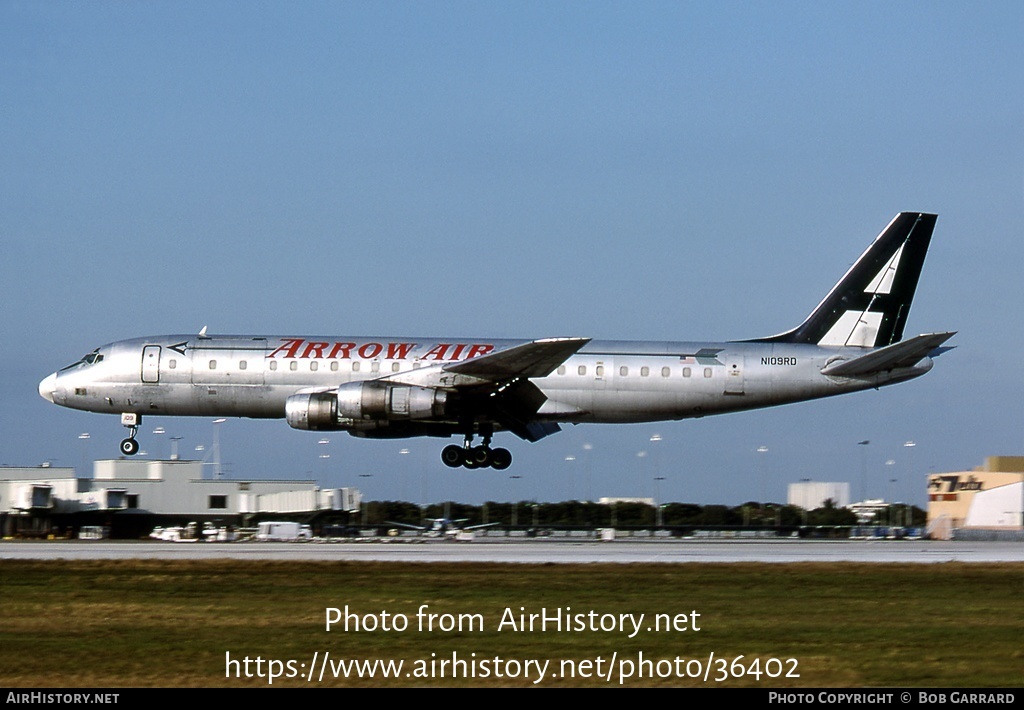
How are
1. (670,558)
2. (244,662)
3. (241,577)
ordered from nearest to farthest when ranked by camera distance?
(244,662) → (241,577) → (670,558)

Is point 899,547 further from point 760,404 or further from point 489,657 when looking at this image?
point 489,657

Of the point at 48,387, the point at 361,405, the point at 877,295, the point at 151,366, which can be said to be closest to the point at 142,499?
the point at 48,387

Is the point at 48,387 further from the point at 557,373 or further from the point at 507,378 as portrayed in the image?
the point at 557,373

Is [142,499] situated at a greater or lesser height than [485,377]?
Result: lesser

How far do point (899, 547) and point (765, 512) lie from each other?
132ft

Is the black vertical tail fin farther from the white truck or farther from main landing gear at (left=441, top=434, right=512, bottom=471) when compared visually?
the white truck

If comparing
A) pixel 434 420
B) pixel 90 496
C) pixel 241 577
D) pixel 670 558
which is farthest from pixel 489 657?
pixel 90 496

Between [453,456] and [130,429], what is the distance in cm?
1059

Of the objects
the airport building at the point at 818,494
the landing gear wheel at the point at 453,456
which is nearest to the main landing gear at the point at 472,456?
the landing gear wheel at the point at 453,456

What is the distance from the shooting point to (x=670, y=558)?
3388 centimetres

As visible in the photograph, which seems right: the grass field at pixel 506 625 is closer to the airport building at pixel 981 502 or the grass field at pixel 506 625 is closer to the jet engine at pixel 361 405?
the jet engine at pixel 361 405

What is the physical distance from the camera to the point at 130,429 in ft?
139

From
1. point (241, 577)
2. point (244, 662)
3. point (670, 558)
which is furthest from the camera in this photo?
point (670, 558)
